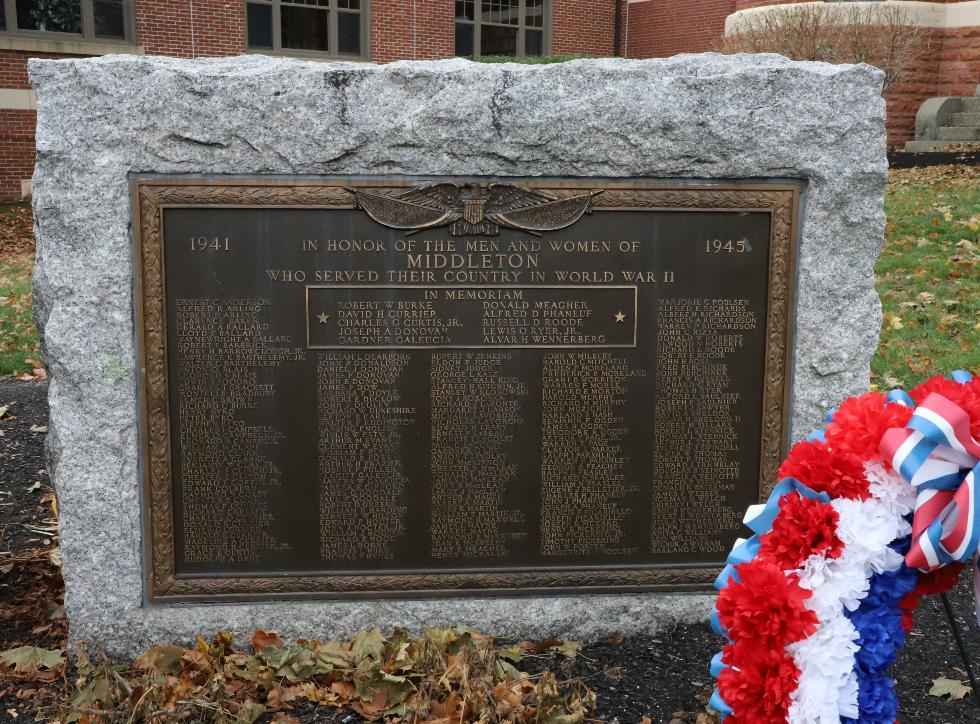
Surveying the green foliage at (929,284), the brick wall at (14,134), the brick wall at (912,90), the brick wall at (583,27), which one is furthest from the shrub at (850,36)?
the brick wall at (14,134)

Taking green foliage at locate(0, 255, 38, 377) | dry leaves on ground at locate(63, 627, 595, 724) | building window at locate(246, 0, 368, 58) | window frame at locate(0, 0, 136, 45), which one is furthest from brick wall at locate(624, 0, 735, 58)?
dry leaves on ground at locate(63, 627, 595, 724)

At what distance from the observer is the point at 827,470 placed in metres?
2.45

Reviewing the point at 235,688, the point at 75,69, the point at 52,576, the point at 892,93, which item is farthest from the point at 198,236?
the point at 892,93

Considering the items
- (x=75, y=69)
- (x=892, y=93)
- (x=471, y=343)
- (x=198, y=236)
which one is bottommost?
(x=471, y=343)

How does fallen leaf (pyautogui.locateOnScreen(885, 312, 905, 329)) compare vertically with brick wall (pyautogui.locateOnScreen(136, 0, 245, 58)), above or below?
below

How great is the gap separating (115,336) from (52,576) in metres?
1.49

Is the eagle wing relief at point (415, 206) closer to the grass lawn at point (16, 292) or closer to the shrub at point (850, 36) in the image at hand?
the grass lawn at point (16, 292)

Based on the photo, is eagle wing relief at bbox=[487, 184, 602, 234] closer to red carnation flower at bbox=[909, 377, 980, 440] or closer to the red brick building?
red carnation flower at bbox=[909, 377, 980, 440]

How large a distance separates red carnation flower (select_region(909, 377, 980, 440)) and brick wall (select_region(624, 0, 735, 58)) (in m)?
22.1

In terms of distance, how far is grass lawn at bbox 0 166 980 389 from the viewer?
6.81 meters

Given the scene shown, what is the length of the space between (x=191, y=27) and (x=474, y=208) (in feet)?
53.0

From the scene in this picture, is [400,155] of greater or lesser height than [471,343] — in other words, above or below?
above

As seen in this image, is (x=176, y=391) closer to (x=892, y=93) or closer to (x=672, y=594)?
(x=672, y=594)

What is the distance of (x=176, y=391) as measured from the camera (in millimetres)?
3557
